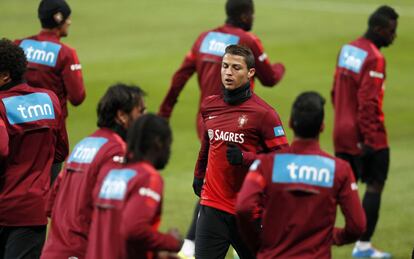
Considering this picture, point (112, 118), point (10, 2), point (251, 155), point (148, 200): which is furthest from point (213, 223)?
point (10, 2)

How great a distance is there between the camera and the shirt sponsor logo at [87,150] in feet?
25.4

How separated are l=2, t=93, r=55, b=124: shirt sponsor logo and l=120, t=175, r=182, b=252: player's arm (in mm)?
2464

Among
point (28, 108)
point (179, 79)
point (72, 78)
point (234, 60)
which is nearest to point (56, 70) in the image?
point (72, 78)

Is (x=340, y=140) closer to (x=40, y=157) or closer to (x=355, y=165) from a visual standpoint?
(x=355, y=165)

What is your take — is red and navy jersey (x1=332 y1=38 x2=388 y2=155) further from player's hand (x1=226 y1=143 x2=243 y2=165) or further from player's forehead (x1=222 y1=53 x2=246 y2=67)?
player's hand (x1=226 y1=143 x2=243 y2=165)

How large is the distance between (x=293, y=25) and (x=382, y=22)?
18237 millimetres

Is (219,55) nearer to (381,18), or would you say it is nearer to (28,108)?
(381,18)

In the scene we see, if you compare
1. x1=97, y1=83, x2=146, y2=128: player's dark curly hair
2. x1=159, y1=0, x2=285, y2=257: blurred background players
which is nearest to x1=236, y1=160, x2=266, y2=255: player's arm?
x1=97, y1=83, x2=146, y2=128: player's dark curly hair

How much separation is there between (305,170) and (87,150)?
5.07 ft

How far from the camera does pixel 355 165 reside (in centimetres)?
1323

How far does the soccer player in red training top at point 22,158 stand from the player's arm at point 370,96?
4.45 meters

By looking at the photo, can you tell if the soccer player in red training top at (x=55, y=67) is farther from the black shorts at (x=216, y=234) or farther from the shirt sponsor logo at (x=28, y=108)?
the black shorts at (x=216, y=234)

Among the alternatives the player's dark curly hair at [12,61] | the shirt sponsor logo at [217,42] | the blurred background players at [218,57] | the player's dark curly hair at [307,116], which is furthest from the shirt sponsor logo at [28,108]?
the shirt sponsor logo at [217,42]

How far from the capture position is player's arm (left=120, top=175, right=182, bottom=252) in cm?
688
